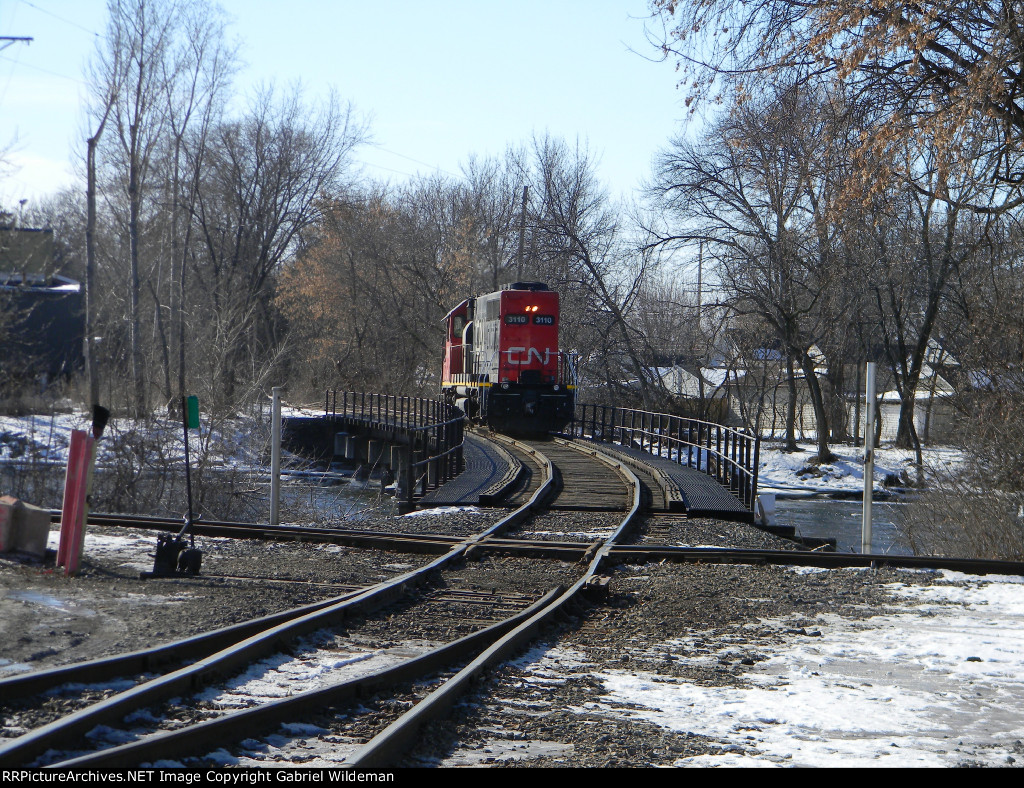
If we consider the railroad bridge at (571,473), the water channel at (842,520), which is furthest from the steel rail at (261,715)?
the water channel at (842,520)

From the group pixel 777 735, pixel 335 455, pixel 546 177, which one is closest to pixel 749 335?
pixel 546 177

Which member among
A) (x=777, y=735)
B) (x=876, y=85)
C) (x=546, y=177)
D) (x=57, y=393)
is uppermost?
(x=546, y=177)

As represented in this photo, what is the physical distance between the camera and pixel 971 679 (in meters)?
5.64

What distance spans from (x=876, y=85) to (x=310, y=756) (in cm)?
1106

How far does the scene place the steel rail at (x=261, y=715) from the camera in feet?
11.8

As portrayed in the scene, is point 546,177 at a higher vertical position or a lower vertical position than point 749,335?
higher

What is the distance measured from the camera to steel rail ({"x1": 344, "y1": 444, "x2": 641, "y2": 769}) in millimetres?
3807

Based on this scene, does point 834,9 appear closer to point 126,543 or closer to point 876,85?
point 876,85

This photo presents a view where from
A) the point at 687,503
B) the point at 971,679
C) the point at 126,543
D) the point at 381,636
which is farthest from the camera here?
the point at 687,503

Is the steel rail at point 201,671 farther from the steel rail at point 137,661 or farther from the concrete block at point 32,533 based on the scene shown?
the concrete block at point 32,533

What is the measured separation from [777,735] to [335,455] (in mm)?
35449

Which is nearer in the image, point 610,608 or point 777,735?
point 777,735

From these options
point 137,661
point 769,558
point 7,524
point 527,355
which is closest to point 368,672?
point 137,661
